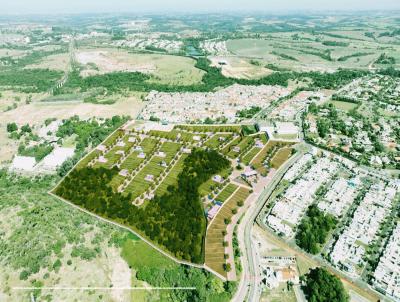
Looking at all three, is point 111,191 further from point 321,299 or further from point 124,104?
point 124,104

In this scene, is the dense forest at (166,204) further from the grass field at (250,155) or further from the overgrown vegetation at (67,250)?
the grass field at (250,155)

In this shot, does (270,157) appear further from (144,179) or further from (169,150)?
(144,179)

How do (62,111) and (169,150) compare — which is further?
(62,111)

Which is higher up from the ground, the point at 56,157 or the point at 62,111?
the point at 56,157

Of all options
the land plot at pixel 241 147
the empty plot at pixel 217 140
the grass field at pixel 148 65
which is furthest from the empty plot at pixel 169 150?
the grass field at pixel 148 65

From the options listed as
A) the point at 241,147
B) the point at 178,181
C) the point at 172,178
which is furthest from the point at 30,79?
the point at 178,181

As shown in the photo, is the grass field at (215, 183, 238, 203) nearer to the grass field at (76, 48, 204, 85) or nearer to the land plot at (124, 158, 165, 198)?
the land plot at (124, 158, 165, 198)
